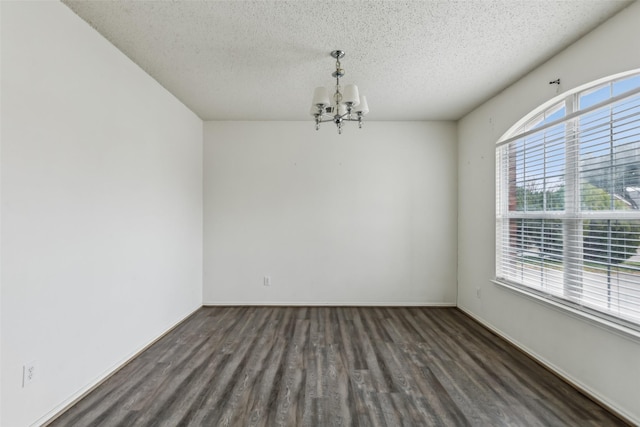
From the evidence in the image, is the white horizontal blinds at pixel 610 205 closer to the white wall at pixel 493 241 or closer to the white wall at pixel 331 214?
the white wall at pixel 493 241

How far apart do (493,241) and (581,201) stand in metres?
1.11

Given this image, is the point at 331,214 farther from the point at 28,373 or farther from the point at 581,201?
the point at 28,373

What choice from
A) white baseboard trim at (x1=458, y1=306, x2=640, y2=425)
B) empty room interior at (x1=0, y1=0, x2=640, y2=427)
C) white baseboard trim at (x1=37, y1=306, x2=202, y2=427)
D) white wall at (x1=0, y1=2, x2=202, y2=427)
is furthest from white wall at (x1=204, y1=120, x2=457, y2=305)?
white baseboard trim at (x1=37, y1=306, x2=202, y2=427)

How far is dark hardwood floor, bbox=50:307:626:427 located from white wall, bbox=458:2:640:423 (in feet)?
0.59

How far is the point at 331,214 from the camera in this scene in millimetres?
4023

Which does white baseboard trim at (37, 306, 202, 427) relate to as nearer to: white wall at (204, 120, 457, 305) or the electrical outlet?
the electrical outlet

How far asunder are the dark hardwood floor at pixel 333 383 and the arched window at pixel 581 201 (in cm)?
74

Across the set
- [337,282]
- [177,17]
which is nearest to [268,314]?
[337,282]

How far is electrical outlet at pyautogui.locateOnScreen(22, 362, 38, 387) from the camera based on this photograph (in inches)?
63.1

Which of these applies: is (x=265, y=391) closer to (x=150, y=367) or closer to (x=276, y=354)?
(x=276, y=354)

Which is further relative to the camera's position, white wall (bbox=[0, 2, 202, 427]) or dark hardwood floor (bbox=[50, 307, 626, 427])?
dark hardwood floor (bbox=[50, 307, 626, 427])

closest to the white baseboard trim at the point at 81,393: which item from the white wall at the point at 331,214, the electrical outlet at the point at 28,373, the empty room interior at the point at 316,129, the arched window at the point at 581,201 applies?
the empty room interior at the point at 316,129

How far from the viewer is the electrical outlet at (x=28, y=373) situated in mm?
1603

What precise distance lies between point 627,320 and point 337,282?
283cm
